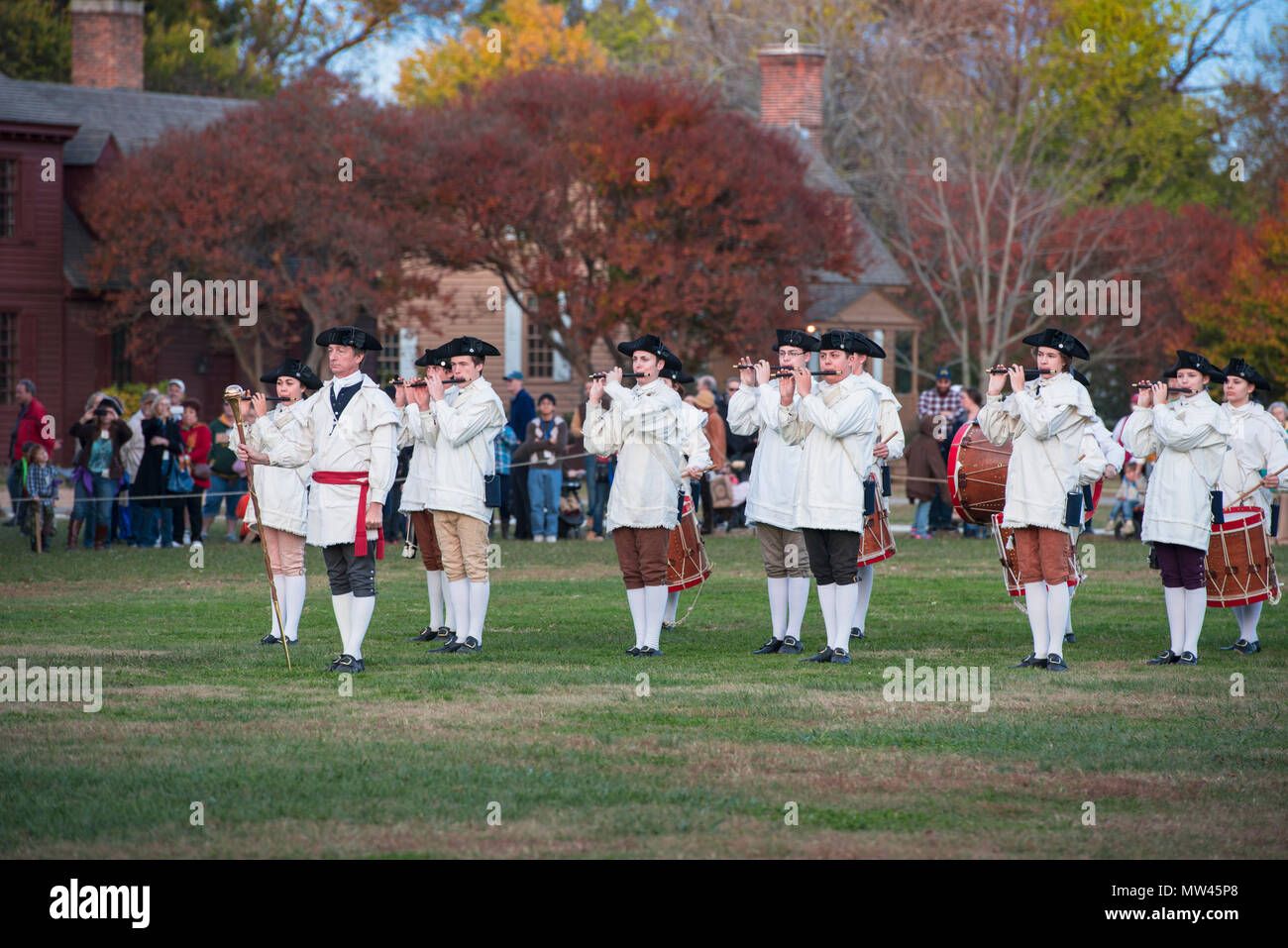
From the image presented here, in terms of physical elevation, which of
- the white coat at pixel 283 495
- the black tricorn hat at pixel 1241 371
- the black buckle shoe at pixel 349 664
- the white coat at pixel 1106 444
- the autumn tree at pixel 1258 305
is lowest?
the black buckle shoe at pixel 349 664

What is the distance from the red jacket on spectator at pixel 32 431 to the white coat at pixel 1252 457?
1348cm

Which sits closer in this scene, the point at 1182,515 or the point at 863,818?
the point at 863,818

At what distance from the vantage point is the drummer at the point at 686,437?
12422mm

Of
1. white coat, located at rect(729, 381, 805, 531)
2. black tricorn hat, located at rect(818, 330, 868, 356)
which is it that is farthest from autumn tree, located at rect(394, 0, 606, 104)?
black tricorn hat, located at rect(818, 330, 868, 356)

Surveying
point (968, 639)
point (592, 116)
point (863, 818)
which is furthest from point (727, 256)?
point (863, 818)

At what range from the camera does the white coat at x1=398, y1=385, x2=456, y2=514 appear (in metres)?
12.0

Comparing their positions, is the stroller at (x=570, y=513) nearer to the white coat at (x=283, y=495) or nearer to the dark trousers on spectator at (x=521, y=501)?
the dark trousers on spectator at (x=521, y=501)

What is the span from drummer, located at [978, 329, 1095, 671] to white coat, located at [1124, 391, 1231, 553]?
2.06ft

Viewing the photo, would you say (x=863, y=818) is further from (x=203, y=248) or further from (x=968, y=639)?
(x=203, y=248)

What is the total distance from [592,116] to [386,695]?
25.6m

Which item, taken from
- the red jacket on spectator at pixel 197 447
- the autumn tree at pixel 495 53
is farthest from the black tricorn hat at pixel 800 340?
the autumn tree at pixel 495 53

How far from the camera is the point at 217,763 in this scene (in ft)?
26.4

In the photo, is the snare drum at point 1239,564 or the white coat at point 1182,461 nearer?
Result: the white coat at point 1182,461

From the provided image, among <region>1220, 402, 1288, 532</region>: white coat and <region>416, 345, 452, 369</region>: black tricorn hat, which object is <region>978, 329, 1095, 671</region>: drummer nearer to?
<region>1220, 402, 1288, 532</region>: white coat
